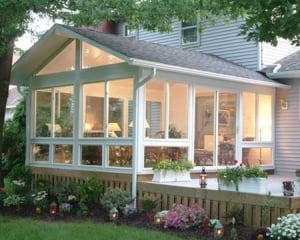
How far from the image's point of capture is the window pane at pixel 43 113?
39.5 feet

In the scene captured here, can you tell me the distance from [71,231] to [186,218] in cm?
186

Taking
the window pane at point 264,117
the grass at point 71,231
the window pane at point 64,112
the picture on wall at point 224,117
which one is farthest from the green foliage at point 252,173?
the window pane at point 64,112

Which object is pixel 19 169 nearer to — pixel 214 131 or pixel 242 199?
pixel 214 131

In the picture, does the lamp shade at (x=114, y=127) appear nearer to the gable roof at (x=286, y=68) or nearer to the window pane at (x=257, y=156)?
the window pane at (x=257, y=156)

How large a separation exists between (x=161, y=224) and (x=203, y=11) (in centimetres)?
431

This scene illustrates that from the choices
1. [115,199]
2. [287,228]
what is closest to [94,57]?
[115,199]

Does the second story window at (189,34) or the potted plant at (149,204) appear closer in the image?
the potted plant at (149,204)

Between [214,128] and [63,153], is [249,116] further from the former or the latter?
[63,153]

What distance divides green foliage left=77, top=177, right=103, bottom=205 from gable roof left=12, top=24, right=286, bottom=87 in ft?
8.62

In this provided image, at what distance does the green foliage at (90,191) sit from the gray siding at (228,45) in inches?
240

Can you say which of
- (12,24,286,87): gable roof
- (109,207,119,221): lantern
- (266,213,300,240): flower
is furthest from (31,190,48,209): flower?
(266,213,300,240): flower

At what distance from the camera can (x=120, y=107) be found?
10102mm

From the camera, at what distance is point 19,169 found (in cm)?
1222

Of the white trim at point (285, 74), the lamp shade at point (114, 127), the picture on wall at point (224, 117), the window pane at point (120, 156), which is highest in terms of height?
the white trim at point (285, 74)
